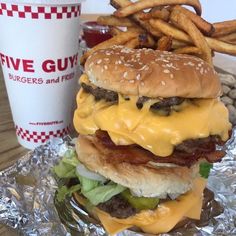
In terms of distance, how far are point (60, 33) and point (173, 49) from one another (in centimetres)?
50

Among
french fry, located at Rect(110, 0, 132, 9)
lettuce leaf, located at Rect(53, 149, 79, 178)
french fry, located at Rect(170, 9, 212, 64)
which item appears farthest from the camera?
french fry, located at Rect(110, 0, 132, 9)

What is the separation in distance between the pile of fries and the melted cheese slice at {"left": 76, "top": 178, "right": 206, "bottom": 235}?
2.02 feet

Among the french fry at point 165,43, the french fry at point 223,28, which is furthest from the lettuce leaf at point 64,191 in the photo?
the french fry at point 223,28

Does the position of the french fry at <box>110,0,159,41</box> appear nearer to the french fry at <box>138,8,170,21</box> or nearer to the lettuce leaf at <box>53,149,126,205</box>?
the french fry at <box>138,8,170,21</box>

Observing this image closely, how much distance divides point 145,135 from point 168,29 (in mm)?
715

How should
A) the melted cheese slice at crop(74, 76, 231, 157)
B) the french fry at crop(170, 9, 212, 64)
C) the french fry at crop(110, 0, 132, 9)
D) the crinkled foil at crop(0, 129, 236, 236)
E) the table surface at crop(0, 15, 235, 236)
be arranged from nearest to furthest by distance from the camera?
the melted cheese slice at crop(74, 76, 231, 157)
the crinkled foil at crop(0, 129, 236, 236)
the table surface at crop(0, 15, 235, 236)
the french fry at crop(170, 9, 212, 64)
the french fry at crop(110, 0, 132, 9)

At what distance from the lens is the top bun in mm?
983

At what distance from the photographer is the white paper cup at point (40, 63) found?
127 centimetres

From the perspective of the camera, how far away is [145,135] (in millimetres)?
976

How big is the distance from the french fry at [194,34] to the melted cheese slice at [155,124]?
1.69 feet

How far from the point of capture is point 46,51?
1324 mm

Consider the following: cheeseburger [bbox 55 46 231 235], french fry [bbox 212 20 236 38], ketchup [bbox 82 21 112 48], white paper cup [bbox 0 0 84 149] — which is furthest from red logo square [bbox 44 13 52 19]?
ketchup [bbox 82 21 112 48]

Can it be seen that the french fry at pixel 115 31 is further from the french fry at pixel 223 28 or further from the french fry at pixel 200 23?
the french fry at pixel 223 28

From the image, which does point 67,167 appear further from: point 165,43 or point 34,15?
point 165,43
